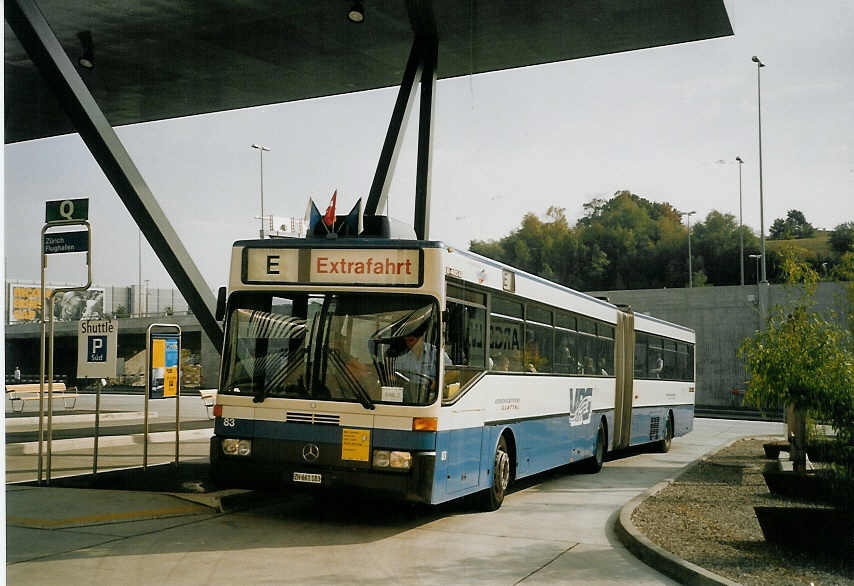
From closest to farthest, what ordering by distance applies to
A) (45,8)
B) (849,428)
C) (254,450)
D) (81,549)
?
(81,549), (254,450), (849,428), (45,8)

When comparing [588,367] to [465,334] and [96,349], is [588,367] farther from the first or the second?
[96,349]

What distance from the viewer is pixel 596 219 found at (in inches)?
1153

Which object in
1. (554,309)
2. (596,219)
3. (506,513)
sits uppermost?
(596,219)

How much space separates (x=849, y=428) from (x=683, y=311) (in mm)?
38256

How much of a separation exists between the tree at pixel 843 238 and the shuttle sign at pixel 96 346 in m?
9.03

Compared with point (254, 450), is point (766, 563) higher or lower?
lower

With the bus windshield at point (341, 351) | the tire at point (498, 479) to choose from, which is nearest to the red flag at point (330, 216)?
the bus windshield at point (341, 351)

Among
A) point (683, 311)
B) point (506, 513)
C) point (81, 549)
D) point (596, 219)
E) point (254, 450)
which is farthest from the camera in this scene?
point (683, 311)

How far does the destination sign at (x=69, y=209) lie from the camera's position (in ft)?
39.0

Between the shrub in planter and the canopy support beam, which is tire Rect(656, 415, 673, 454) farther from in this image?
the canopy support beam

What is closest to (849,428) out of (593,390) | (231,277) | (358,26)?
(593,390)

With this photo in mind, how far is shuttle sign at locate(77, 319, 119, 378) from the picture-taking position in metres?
12.6

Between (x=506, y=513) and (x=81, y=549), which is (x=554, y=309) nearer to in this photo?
(x=506, y=513)

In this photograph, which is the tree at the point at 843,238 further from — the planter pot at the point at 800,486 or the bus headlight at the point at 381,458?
the bus headlight at the point at 381,458
